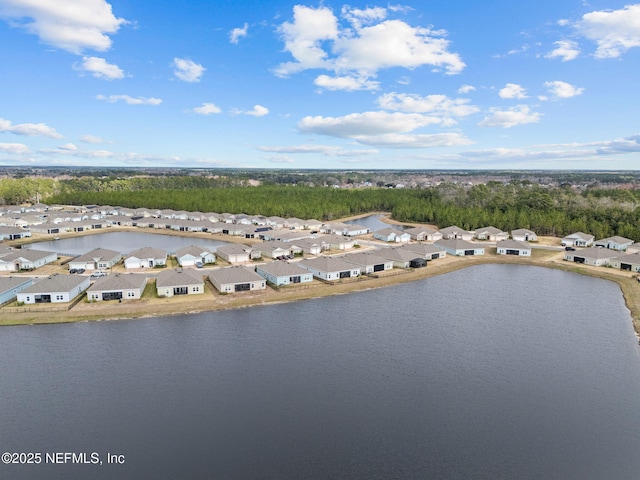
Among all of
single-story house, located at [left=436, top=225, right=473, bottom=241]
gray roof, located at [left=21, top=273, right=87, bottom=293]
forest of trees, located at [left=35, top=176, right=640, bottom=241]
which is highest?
forest of trees, located at [left=35, top=176, right=640, bottom=241]

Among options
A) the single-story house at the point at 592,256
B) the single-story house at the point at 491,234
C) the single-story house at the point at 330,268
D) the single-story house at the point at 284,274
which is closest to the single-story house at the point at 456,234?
the single-story house at the point at 491,234

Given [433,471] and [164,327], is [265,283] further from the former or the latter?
[433,471]

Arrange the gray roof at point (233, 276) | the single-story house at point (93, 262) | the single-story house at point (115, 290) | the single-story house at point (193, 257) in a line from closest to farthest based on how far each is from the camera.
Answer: the single-story house at point (115, 290)
the gray roof at point (233, 276)
the single-story house at point (93, 262)
the single-story house at point (193, 257)

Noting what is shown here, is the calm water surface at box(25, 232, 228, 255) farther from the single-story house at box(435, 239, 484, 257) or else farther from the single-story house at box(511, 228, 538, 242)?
the single-story house at box(511, 228, 538, 242)

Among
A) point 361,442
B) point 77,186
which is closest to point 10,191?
point 77,186

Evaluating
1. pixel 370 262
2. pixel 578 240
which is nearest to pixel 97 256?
pixel 370 262

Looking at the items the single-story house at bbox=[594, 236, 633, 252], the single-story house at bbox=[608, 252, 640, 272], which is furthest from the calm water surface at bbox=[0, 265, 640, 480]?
the single-story house at bbox=[594, 236, 633, 252]

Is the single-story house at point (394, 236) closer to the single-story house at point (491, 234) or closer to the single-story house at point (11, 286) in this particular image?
the single-story house at point (491, 234)

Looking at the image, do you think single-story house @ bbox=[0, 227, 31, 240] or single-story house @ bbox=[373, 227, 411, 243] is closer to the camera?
single-story house @ bbox=[0, 227, 31, 240]
